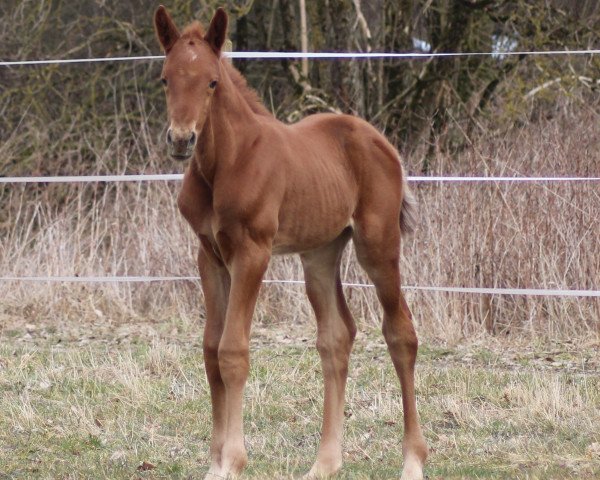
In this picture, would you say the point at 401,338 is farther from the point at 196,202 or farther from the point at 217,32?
the point at 217,32

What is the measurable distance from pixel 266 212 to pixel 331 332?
81 cm

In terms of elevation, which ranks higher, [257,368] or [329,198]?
[329,198]

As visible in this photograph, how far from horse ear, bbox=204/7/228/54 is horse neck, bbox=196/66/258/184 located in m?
0.10

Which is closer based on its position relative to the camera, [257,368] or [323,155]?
[323,155]

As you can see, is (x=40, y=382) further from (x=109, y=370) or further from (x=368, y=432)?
(x=368, y=432)

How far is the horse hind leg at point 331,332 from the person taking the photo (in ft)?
16.2

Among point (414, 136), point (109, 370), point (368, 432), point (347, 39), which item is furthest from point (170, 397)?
point (347, 39)

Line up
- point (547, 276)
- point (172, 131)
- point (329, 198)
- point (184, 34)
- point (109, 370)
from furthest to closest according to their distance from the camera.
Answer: point (547, 276) → point (109, 370) → point (329, 198) → point (184, 34) → point (172, 131)

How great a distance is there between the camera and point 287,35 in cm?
1305

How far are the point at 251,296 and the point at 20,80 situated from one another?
1055 centimetres

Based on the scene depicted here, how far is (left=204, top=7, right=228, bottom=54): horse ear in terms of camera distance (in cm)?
455

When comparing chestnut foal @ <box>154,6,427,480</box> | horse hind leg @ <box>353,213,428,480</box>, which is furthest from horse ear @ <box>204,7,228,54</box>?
horse hind leg @ <box>353,213,428,480</box>

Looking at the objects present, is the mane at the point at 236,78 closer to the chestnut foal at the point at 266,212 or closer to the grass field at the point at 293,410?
the chestnut foal at the point at 266,212

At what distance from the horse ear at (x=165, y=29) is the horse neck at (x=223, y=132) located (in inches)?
9.1
